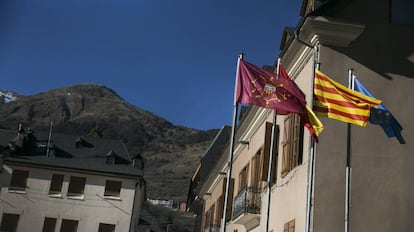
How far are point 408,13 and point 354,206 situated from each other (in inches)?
226

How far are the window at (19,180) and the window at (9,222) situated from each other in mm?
2328

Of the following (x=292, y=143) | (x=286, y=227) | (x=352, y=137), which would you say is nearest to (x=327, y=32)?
(x=352, y=137)

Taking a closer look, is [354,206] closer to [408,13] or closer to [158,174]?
[408,13]

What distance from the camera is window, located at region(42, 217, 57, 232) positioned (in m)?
47.6

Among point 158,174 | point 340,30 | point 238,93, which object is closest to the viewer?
point 238,93

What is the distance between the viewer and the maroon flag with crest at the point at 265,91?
12219mm

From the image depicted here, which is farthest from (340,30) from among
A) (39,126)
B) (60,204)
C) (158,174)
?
(39,126)

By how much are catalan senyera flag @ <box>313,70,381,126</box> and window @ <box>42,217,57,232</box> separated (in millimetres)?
39423

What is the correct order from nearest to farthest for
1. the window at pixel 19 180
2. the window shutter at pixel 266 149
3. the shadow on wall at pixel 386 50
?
the shadow on wall at pixel 386 50
the window shutter at pixel 266 149
the window at pixel 19 180

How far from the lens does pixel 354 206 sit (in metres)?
13.7

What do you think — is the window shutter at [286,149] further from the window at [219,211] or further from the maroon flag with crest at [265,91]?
the window at [219,211]

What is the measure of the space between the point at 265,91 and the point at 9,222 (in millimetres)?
40319

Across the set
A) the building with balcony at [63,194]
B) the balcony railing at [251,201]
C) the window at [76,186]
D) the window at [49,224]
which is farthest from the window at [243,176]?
the window at [49,224]

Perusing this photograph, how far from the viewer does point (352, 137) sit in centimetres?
1428
